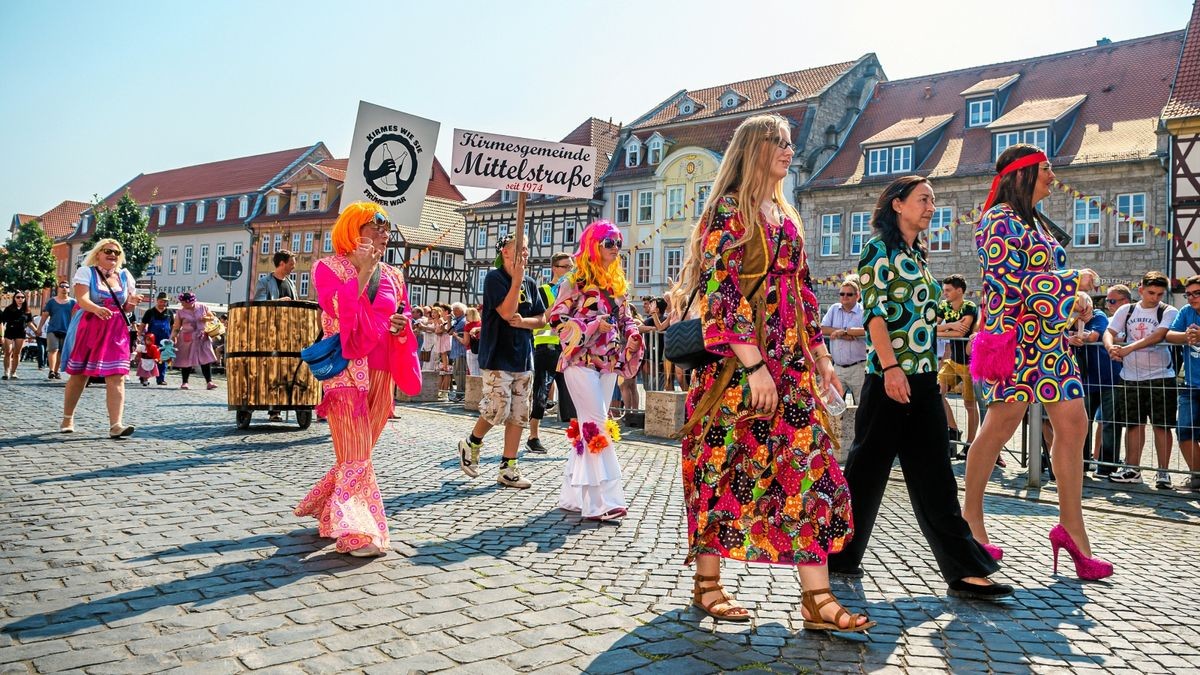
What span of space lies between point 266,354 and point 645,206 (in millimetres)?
38383

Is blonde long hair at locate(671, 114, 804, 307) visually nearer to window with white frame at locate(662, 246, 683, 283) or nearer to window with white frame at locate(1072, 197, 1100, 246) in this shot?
window with white frame at locate(1072, 197, 1100, 246)

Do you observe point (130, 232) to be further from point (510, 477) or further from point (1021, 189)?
point (1021, 189)

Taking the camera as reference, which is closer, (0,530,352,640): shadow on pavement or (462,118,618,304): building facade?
(0,530,352,640): shadow on pavement

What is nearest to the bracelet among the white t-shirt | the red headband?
the red headband

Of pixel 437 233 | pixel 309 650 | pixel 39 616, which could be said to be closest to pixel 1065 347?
pixel 309 650

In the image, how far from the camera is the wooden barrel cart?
33.2 ft

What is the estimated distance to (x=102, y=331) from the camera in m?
9.19

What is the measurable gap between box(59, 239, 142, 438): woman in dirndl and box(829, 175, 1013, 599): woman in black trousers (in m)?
7.14

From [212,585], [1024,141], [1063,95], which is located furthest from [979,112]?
[212,585]

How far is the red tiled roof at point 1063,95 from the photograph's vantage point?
3350 centimetres

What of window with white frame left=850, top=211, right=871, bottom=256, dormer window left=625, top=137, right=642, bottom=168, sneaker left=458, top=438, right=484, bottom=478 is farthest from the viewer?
dormer window left=625, top=137, right=642, bottom=168

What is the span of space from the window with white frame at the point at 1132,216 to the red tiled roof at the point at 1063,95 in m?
1.34

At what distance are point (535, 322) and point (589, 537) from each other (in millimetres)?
1989

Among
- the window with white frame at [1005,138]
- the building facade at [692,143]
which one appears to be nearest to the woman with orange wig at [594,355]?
the window with white frame at [1005,138]
